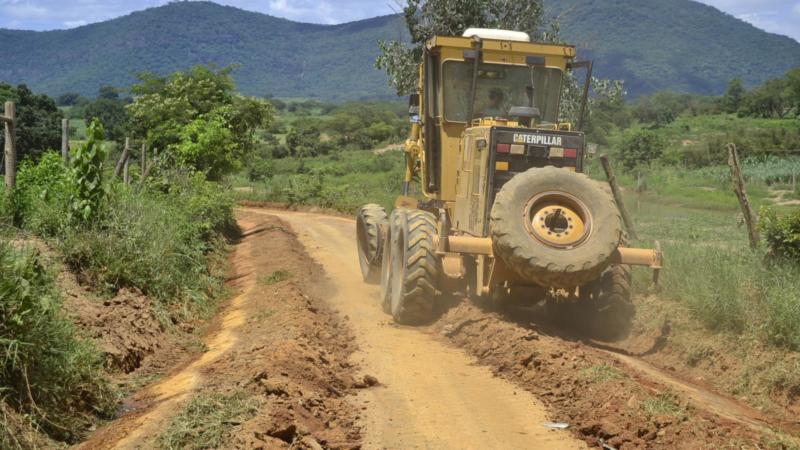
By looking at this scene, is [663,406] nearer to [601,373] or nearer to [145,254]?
[601,373]

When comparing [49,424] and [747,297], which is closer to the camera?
[49,424]

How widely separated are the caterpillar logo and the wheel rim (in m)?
0.99

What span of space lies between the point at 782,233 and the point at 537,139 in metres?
3.16

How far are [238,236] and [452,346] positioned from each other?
551 inches

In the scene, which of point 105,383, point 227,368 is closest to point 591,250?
point 227,368

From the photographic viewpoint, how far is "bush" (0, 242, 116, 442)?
6.64 metres

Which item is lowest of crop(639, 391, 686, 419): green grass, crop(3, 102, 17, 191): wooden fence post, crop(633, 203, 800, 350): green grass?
crop(639, 391, 686, 419): green grass

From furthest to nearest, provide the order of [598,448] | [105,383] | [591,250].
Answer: [591,250], [105,383], [598,448]

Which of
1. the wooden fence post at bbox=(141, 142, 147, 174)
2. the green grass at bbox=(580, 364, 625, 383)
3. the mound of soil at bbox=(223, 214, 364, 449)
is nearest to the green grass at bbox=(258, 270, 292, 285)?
the mound of soil at bbox=(223, 214, 364, 449)

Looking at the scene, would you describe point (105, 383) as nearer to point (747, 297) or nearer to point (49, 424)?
point (49, 424)

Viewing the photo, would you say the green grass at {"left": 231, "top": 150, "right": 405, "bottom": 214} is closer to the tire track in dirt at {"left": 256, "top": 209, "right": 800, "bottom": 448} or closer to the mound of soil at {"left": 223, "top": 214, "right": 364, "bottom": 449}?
the mound of soil at {"left": 223, "top": 214, "right": 364, "bottom": 449}

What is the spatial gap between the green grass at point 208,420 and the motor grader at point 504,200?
368 cm

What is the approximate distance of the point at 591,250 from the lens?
9422 mm

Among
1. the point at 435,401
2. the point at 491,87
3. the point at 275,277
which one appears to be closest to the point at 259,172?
the point at 275,277
